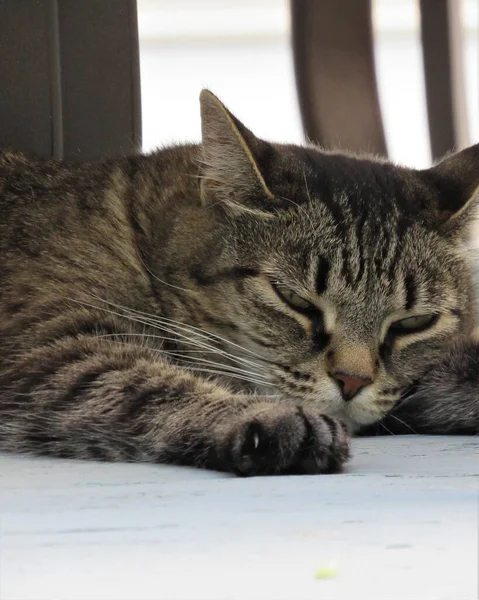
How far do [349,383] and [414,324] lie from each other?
0.23 meters

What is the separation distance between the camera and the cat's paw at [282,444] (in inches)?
51.0

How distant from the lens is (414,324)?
181 cm

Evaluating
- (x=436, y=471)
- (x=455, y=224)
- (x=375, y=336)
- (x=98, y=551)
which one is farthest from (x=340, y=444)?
(x=455, y=224)

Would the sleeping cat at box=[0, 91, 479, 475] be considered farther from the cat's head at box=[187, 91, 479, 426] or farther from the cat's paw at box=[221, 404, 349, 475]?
the cat's paw at box=[221, 404, 349, 475]

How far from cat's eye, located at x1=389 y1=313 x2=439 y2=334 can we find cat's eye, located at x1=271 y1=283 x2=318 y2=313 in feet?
0.58

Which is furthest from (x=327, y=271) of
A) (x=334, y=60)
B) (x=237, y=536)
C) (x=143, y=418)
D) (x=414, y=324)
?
(x=334, y=60)

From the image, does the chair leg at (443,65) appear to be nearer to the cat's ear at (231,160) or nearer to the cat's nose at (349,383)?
the cat's ear at (231,160)

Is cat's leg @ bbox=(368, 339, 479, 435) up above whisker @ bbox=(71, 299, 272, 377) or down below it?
below

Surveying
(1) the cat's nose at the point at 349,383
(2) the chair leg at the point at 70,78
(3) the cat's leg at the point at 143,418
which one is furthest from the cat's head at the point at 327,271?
(2) the chair leg at the point at 70,78

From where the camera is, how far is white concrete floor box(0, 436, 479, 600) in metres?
0.83

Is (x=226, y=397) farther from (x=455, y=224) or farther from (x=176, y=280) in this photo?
(x=455, y=224)

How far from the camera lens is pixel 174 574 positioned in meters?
0.86

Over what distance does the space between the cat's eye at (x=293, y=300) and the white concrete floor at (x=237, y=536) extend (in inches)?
19.7

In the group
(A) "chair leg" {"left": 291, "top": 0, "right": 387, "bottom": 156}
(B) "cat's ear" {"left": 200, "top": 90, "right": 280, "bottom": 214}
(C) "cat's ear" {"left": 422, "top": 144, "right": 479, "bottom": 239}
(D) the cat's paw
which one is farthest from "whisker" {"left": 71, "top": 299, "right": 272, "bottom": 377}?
(A) "chair leg" {"left": 291, "top": 0, "right": 387, "bottom": 156}
